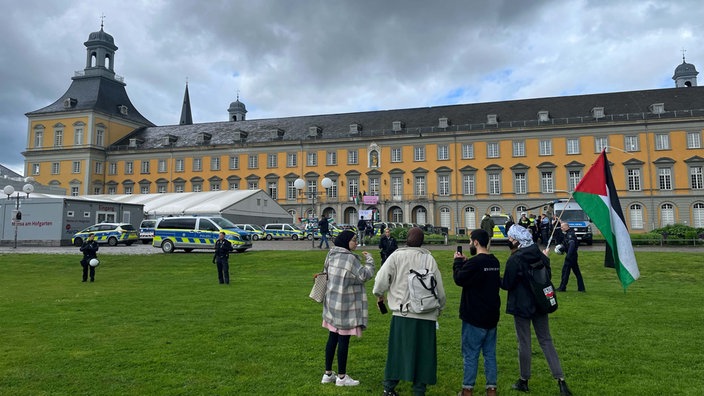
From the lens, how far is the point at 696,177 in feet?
160

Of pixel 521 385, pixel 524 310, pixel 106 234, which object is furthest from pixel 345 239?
pixel 106 234

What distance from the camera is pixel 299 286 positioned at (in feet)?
43.8

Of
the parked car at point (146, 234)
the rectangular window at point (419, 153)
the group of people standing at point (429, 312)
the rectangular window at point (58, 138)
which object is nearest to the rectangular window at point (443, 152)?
the rectangular window at point (419, 153)

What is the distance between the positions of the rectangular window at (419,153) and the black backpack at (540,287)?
52.6 m

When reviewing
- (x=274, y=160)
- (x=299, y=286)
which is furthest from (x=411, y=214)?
(x=299, y=286)

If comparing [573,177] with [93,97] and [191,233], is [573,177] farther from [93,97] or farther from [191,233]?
[93,97]

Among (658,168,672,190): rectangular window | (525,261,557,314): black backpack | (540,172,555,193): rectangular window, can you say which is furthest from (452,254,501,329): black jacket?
(658,168,672,190): rectangular window

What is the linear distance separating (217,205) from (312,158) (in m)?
22.5

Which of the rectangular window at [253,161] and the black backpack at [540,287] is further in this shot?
the rectangular window at [253,161]

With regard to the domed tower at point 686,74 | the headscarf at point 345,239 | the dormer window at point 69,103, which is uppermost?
the domed tower at point 686,74

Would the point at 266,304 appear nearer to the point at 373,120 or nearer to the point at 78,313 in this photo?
the point at 78,313

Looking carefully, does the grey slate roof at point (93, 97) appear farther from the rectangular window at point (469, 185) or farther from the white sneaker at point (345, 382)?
the white sneaker at point (345, 382)

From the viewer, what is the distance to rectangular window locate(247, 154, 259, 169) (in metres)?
62.8

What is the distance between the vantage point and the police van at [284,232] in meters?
40.6
